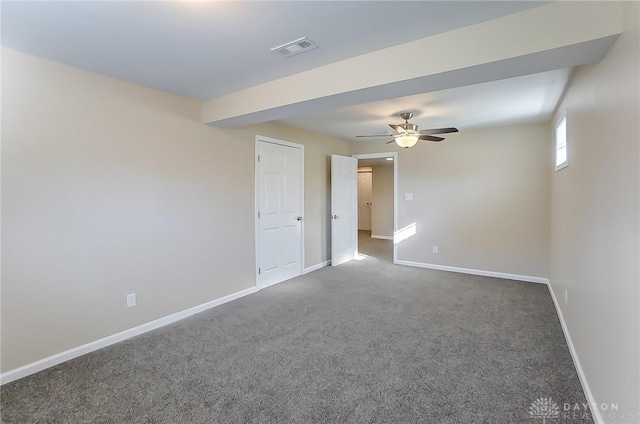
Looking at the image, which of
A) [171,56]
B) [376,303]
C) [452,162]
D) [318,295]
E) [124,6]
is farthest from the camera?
[452,162]

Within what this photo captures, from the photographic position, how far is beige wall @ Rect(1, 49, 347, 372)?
226 centimetres

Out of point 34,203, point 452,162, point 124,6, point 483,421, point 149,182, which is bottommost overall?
point 483,421

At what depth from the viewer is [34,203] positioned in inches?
91.1

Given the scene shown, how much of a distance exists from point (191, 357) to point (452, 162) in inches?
181

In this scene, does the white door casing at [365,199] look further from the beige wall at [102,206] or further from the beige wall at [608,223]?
the beige wall at [608,223]

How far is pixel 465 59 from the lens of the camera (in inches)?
76.3

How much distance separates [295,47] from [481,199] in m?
3.97

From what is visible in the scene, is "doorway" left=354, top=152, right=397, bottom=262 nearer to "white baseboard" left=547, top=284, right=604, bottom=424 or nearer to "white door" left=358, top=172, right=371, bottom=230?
"white door" left=358, top=172, right=371, bottom=230

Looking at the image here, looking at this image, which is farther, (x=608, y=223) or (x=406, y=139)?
(x=406, y=139)

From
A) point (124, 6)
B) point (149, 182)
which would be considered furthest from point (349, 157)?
point (124, 6)

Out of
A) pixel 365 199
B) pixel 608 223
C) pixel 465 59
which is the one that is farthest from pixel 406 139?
pixel 365 199

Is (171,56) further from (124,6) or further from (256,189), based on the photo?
(256,189)

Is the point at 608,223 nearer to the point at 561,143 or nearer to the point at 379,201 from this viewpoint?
the point at 561,143

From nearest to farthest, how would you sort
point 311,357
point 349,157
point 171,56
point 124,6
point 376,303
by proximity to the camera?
point 124,6 → point 171,56 → point 311,357 → point 376,303 → point 349,157
